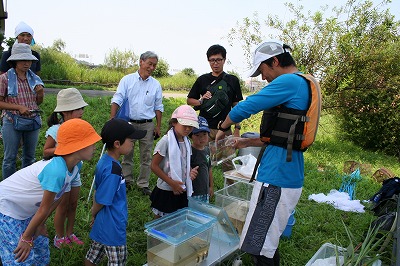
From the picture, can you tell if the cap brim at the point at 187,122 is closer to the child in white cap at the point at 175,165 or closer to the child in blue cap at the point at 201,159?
the child in white cap at the point at 175,165

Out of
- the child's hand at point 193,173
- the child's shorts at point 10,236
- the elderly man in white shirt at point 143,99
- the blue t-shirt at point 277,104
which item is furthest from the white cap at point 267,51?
the elderly man in white shirt at point 143,99

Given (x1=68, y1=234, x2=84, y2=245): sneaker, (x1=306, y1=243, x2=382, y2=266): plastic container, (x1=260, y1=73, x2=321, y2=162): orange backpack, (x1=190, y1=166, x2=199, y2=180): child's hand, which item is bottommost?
(x1=68, y1=234, x2=84, y2=245): sneaker

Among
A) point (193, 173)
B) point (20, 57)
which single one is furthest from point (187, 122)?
point (20, 57)

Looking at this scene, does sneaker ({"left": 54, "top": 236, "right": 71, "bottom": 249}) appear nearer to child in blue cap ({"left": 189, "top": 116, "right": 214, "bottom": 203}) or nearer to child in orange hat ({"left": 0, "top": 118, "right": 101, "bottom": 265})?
child in orange hat ({"left": 0, "top": 118, "right": 101, "bottom": 265})

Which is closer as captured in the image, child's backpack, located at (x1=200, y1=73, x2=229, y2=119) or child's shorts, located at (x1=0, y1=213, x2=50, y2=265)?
child's shorts, located at (x1=0, y1=213, x2=50, y2=265)

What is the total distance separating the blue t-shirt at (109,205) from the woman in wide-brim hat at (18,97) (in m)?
1.54

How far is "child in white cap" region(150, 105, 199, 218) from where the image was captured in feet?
9.48

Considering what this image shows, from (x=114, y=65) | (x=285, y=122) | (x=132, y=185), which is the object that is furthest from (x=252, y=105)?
(x=114, y=65)

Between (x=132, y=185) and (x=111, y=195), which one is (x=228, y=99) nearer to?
(x=132, y=185)

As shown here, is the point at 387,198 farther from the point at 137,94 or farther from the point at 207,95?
the point at 137,94

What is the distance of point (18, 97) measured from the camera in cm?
341

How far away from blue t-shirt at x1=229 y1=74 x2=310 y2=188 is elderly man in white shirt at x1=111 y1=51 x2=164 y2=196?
2.17 metres

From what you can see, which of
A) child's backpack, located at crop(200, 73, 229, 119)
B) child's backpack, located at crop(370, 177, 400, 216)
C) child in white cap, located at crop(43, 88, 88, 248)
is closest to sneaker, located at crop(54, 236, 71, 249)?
child in white cap, located at crop(43, 88, 88, 248)

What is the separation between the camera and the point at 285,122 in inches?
92.2
